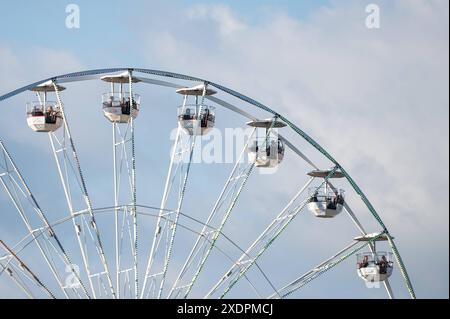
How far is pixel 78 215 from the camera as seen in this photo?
5925 cm

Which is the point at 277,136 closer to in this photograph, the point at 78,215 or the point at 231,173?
the point at 231,173

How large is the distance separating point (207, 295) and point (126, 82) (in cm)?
825

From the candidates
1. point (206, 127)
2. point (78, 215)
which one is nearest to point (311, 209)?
point (206, 127)

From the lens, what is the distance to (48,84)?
194ft

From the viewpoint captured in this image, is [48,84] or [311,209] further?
[311,209]

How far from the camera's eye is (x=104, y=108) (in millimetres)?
60312

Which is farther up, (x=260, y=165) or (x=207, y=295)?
(x=260, y=165)
